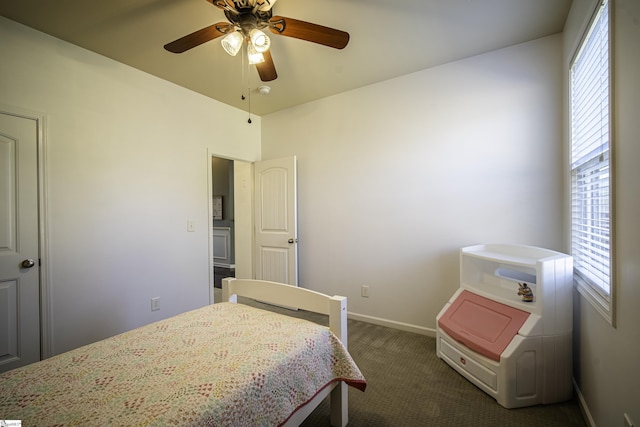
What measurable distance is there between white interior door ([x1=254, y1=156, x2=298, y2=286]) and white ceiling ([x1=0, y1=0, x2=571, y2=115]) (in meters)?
1.08

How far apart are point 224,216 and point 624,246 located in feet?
18.7

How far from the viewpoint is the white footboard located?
1320mm

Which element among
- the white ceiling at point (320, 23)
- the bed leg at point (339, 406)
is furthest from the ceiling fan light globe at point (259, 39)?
the bed leg at point (339, 406)

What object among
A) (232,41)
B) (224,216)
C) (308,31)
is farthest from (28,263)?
(224,216)

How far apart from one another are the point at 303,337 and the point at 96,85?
2672 millimetres

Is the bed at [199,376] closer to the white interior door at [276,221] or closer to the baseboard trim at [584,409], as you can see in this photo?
the baseboard trim at [584,409]

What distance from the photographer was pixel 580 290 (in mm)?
1689

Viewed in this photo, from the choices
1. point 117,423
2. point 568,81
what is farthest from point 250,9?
point 568,81

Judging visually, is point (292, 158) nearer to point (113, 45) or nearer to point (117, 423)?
point (113, 45)

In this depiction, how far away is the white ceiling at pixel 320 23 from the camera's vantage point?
182 cm

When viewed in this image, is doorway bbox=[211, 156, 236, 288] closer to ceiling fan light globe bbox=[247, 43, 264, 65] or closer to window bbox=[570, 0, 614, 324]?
ceiling fan light globe bbox=[247, 43, 264, 65]

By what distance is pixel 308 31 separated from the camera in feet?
5.11

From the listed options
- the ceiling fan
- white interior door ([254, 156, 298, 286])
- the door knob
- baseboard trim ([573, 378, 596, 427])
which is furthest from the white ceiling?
baseboard trim ([573, 378, 596, 427])

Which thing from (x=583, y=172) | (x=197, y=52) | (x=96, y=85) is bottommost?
(x=583, y=172)
